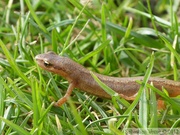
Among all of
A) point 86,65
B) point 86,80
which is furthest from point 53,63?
point 86,65

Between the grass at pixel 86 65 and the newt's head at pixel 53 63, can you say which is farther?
the newt's head at pixel 53 63

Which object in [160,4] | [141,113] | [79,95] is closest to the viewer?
[141,113]

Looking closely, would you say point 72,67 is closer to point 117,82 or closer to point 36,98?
point 117,82

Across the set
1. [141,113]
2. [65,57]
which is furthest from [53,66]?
[141,113]

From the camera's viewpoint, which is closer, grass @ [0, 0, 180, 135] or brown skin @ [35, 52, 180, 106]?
grass @ [0, 0, 180, 135]

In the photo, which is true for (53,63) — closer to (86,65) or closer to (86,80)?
(86,80)
